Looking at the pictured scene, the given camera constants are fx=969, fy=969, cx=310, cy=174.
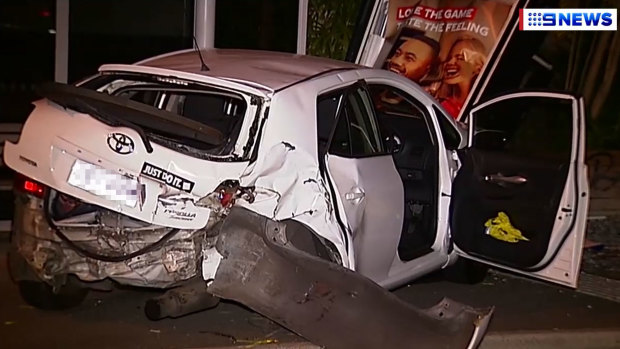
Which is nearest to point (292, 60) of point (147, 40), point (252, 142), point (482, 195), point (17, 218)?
point (252, 142)

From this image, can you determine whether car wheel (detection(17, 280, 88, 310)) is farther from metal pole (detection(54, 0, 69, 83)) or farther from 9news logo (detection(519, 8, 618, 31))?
9news logo (detection(519, 8, 618, 31))

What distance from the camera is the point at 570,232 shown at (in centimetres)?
629

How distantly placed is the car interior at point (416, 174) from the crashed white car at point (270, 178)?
1 centimetres

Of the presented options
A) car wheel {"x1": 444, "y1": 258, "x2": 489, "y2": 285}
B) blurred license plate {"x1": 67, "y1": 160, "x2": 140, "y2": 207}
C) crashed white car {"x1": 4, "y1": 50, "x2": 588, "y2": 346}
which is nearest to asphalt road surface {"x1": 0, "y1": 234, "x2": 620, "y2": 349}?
car wheel {"x1": 444, "y1": 258, "x2": 489, "y2": 285}

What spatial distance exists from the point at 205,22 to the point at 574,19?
181 inches

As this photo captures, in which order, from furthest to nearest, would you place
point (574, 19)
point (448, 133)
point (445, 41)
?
1. point (574, 19)
2. point (445, 41)
3. point (448, 133)

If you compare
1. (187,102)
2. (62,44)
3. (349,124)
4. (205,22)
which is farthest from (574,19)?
(187,102)

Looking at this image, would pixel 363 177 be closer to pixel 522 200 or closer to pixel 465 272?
pixel 522 200

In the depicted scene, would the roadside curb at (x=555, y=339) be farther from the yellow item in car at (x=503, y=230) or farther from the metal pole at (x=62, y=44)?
the metal pole at (x=62, y=44)

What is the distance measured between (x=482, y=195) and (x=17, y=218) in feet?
10.0

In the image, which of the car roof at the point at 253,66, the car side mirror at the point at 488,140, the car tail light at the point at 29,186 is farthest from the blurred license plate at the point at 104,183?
the car side mirror at the point at 488,140

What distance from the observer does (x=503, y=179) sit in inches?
260

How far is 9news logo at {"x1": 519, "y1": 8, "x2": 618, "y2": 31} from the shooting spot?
29.4 feet

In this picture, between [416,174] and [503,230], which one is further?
[416,174]
